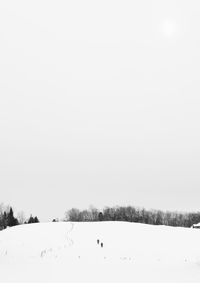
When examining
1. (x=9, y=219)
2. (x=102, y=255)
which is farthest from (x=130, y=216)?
(x=102, y=255)

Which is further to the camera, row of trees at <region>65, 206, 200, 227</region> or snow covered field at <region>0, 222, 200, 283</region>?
row of trees at <region>65, 206, 200, 227</region>

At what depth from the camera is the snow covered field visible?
13812mm

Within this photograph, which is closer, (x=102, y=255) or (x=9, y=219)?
(x=102, y=255)

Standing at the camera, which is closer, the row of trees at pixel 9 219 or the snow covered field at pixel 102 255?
the snow covered field at pixel 102 255

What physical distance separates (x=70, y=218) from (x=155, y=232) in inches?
4924

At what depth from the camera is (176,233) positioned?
5706 cm

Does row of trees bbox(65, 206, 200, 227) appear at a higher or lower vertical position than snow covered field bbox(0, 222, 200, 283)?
higher

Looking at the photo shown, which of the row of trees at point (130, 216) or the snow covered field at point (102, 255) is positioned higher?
the row of trees at point (130, 216)

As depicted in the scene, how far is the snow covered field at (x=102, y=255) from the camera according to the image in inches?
544

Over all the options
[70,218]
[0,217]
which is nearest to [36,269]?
[0,217]

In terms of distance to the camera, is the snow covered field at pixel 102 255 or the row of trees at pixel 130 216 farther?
the row of trees at pixel 130 216

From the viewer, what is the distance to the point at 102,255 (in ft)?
91.9

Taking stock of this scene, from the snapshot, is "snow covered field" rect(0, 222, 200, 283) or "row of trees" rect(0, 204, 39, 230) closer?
"snow covered field" rect(0, 222, 200, 283)

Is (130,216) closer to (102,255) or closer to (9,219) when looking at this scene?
(9,219)
